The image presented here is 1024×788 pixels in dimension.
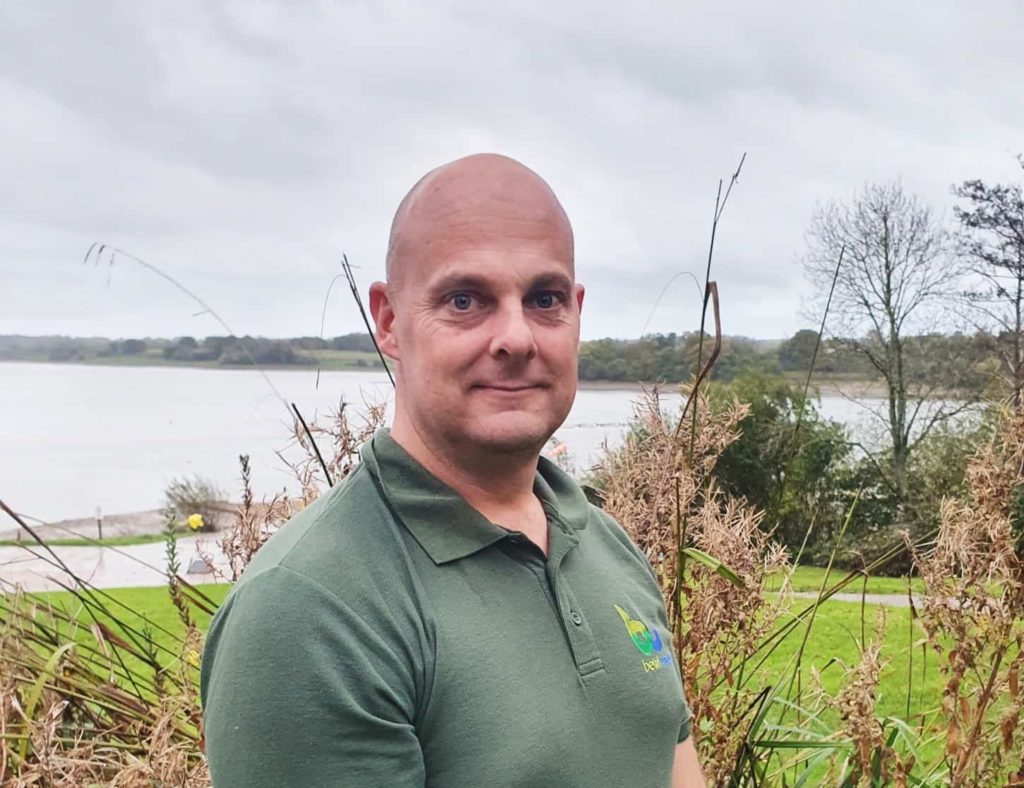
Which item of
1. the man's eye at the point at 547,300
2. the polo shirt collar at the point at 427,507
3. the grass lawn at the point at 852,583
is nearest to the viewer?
the polo shirt collar at the point at 427,507

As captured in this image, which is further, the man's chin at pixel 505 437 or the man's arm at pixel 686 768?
the man's arm at pixel 686 768

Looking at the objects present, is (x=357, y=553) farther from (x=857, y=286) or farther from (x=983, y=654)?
(x=857, y=286)

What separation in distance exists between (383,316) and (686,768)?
3.11ft

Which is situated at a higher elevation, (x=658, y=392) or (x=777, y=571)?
(x=658, y=392)

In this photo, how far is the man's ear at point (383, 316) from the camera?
1.30 m

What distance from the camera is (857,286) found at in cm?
1825

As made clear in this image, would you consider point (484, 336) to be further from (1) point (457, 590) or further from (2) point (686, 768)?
(2) point (686, 768)

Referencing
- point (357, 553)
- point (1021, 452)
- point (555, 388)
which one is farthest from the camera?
point (1021, 452)

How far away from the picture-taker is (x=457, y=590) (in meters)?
1.10

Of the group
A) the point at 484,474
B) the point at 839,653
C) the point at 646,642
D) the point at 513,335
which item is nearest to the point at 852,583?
the point at 839,653

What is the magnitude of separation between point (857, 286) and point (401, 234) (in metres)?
18.7

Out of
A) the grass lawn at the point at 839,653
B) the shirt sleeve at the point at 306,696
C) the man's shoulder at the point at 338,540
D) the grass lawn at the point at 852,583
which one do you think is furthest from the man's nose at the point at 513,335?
the grass lawn at the point at 852,583

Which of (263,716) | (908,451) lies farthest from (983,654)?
(908,451)

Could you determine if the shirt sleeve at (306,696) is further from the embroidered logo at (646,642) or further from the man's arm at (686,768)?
the man's arm at (686,768)
